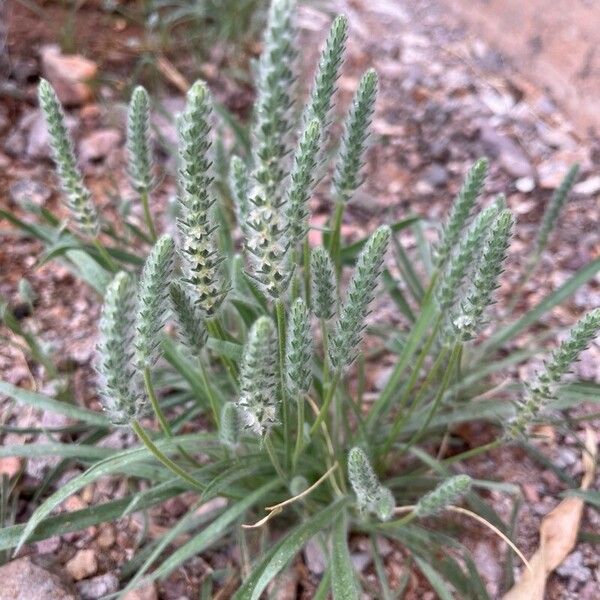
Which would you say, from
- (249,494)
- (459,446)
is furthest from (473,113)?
(249,494)

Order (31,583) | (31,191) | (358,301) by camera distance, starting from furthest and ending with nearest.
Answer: (31,191)
(31,583)
(358,301)

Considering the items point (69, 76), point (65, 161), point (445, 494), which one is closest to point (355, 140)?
point (65, 161)

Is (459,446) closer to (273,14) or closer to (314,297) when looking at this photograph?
(314,297)

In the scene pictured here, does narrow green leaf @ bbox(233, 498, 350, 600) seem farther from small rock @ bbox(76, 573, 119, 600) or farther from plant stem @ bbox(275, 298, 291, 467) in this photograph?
small rock @ bbox(76, 573, 119, 600)

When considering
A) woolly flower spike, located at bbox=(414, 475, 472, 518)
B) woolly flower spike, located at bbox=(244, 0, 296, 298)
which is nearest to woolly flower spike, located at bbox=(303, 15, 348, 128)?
woolly flower spike, located at bbox=(244, 0, 296, 298)

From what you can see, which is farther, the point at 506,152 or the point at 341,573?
the point at 506,152

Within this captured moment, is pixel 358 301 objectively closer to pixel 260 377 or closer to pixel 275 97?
pixel 260 377
